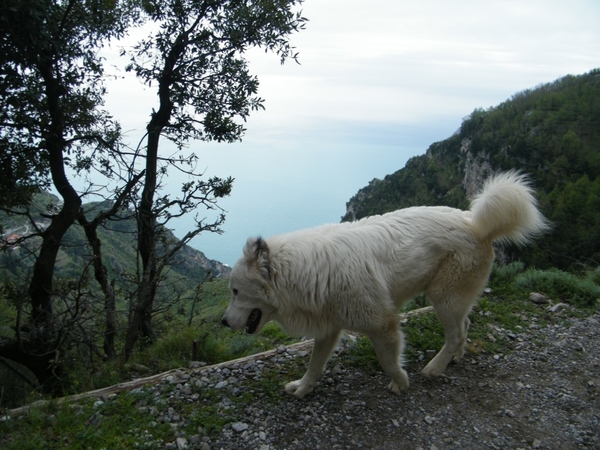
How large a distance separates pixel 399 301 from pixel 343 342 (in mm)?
1299

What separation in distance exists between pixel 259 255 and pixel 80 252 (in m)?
10.9

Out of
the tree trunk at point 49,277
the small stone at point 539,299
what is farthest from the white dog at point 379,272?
the tree trunk at point 49,277

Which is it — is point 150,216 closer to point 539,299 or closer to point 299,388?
point 299,388

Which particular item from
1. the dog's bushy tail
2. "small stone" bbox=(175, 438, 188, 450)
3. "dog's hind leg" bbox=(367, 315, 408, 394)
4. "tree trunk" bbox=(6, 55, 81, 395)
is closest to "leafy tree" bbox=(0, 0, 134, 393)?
"tree trunk" bbox=(6, 55, 81, 395)

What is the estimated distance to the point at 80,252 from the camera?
13312 millimetres

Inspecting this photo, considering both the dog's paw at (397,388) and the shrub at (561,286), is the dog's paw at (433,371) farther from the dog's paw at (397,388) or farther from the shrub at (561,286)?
the shrub at (561,286)

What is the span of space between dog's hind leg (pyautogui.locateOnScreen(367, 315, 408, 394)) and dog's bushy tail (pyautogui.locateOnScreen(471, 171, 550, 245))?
1425 millimetres

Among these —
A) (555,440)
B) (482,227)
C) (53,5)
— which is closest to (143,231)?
(53,5)

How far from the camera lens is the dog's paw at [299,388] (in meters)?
4.59

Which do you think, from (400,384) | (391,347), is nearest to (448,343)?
(400,384)

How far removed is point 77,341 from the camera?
5.87m

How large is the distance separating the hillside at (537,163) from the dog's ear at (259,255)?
31986 millimetres

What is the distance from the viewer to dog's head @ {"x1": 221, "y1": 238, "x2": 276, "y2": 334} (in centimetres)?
434

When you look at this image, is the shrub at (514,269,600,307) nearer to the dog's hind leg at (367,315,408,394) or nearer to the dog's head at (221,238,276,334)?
the dog's hind leg at (367,315,408,394)
